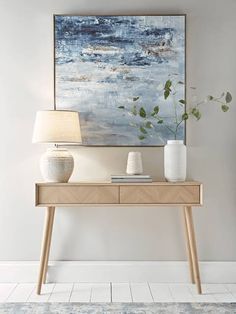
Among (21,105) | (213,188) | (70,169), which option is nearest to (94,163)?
(70,169)

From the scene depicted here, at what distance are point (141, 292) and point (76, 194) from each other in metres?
0.78

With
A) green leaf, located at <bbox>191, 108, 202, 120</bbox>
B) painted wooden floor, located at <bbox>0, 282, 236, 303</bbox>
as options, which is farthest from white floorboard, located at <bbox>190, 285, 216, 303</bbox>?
green leaf, located at <bbox>191, 108, 202, 120</bbox>

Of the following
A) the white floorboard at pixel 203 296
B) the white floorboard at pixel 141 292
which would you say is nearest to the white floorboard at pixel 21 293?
the white floorboard at pixel 141 292

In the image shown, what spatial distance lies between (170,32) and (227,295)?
1795mm

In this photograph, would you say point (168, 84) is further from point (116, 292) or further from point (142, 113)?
point (116, 292)

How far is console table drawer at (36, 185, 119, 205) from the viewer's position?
9.07 feet

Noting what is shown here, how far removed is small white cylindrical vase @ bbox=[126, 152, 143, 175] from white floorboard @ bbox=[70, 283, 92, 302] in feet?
2.70

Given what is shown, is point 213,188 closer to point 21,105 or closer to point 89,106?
point 89,106

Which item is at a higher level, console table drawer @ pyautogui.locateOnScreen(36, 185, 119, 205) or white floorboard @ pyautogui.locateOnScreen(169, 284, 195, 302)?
console table drawer @ pyautogui.locateOnScreen(36, 185, 119, 205)

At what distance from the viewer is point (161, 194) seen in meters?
2.77

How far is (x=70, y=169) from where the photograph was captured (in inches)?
113

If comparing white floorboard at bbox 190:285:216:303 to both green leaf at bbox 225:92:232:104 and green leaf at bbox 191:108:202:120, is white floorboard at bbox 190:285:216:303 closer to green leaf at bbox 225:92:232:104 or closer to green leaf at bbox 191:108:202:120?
green leaf at bbox 191:108:202:120

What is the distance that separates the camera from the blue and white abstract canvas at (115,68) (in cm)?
311

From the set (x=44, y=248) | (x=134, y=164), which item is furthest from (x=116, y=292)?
(x=134, y=164)
